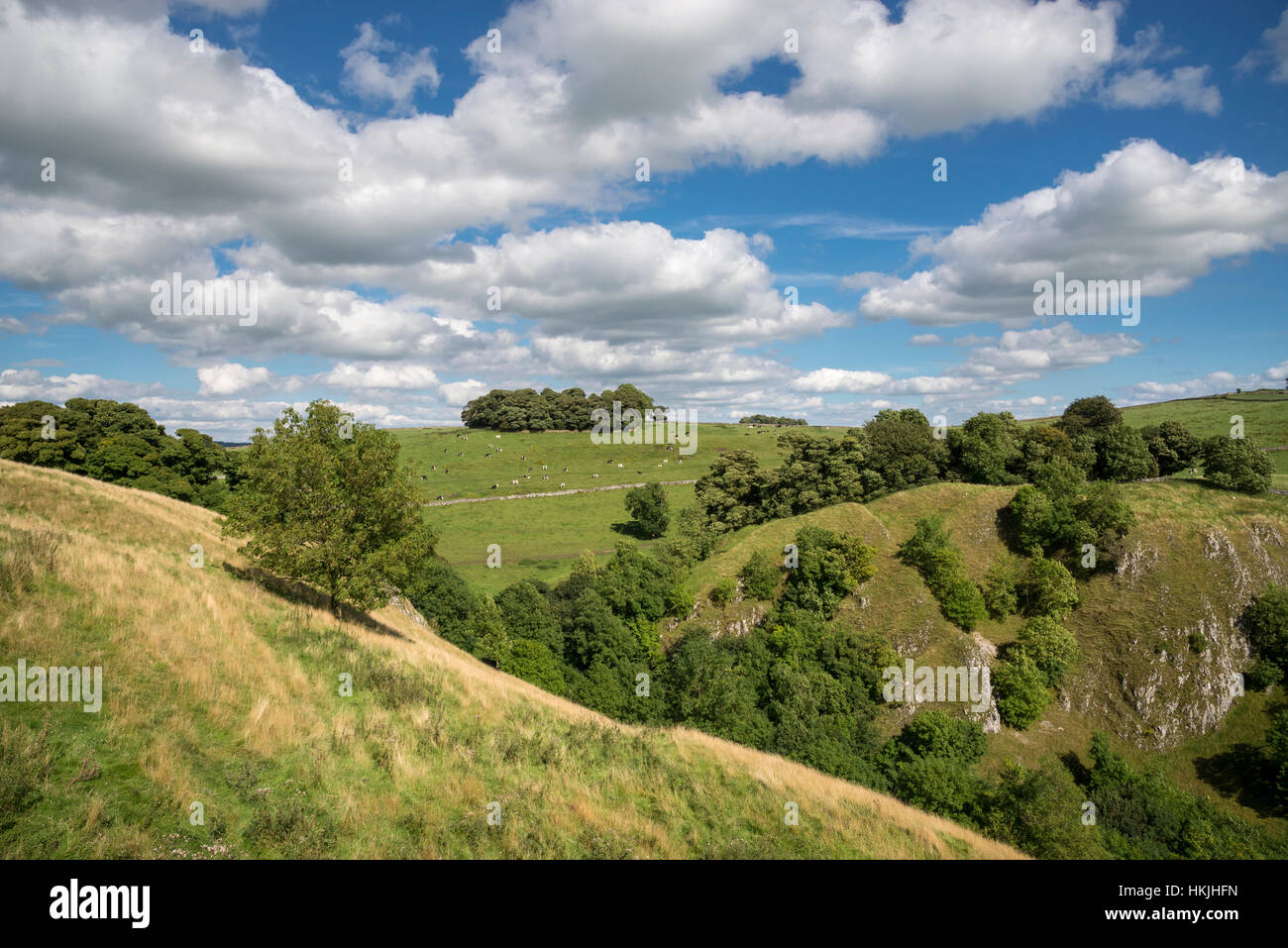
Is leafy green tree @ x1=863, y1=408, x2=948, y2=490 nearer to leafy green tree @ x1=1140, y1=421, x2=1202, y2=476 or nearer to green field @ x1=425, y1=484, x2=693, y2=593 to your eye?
leafy green tree @ x1=1140, y1=421, x2=1202, y2=476

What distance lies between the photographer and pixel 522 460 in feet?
476

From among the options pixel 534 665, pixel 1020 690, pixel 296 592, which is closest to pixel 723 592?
pixel 534 665

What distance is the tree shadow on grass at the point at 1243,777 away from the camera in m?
36.3

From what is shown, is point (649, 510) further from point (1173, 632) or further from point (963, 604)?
point (1173, 632)

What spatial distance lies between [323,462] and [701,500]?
6199cm

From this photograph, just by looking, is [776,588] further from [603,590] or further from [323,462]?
[323,462]

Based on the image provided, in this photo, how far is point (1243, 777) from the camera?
126 feet

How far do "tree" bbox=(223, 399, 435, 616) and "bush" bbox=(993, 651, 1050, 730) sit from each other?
144 ft

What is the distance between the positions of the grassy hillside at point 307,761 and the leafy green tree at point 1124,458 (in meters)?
67.3

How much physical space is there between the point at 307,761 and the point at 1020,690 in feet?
160

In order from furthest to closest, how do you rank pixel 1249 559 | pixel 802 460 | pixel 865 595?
pixel 802 460
pixel 865 595
pixel 1249 559

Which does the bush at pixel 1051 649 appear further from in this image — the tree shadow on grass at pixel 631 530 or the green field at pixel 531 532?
the tree shadow on grass at pixel 631 530
